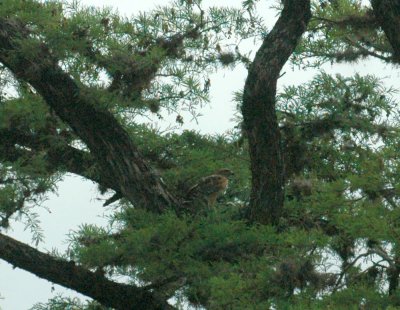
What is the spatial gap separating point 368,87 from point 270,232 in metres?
2.17

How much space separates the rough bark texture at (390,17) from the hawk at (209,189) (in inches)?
62.6

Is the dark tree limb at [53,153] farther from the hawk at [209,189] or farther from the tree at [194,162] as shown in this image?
the hawk at [209,189]

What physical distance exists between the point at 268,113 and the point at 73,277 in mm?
1731

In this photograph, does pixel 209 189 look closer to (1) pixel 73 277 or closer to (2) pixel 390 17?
(1) pixel 73 277

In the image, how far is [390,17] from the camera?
255 inches

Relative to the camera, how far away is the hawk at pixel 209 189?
6.98 metres

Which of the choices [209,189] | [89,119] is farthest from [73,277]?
[209,189]

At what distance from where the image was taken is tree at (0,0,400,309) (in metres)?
5.42

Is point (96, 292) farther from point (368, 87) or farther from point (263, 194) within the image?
point (368, 87)

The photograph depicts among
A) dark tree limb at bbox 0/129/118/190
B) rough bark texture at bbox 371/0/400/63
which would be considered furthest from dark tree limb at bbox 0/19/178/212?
rough bark texture at bbox 371/0/400/63

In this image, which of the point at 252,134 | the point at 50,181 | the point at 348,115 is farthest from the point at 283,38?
the point at 50,181

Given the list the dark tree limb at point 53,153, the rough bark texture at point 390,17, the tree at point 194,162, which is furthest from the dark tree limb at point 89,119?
the rough bark texture at point 390,17

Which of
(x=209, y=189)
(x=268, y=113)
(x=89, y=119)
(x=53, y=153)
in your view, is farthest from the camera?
(x=53, y=153)

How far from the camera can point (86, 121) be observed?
6664mm
